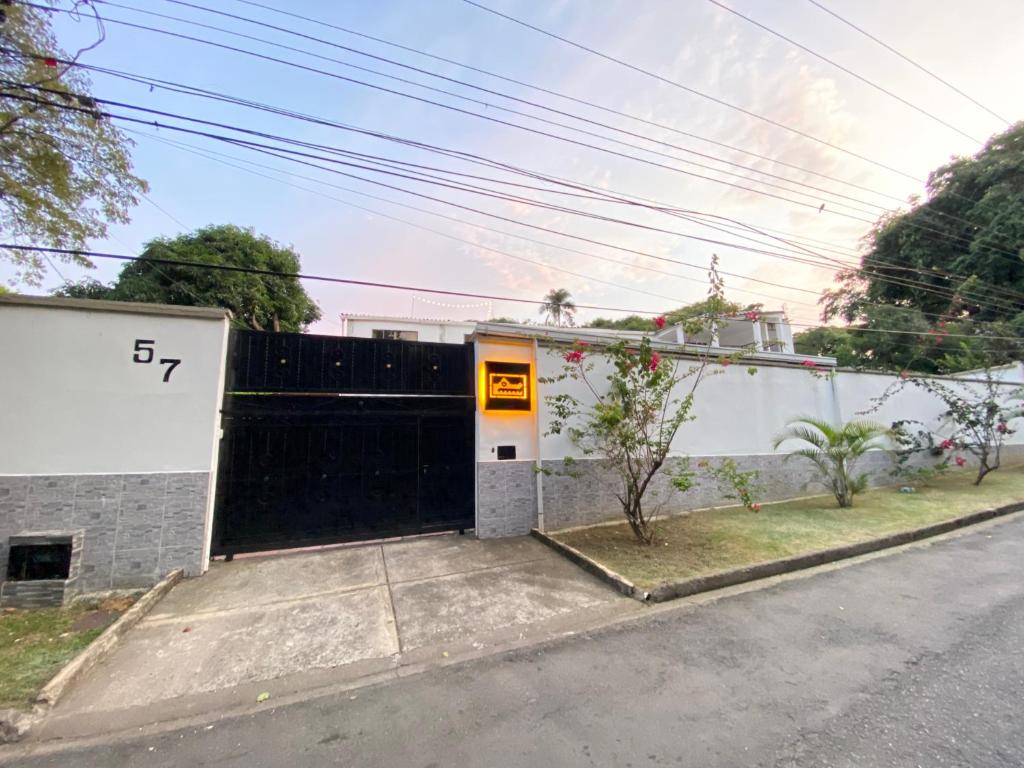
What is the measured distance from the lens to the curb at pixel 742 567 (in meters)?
3.78

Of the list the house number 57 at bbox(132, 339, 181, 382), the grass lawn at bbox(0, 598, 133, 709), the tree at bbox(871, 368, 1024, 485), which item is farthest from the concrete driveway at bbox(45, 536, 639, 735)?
the tree at bbox(871, 368, 1024, 485)

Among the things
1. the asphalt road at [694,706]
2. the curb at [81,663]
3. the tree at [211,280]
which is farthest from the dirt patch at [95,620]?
the tree at [211,280]

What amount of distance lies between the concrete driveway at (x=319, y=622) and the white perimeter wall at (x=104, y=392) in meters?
1.54

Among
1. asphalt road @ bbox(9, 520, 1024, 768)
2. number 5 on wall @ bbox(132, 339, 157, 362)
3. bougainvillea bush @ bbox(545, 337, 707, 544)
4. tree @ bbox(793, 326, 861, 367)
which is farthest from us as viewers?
tree @ bbox(793, 326, 861, 367)

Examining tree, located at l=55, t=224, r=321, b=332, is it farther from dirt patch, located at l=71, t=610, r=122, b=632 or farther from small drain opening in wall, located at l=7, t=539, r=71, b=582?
dirt patch, located at l=71, t=610, r=122, b=632

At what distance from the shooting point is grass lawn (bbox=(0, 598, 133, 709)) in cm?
251

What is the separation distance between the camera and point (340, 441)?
5.23 meters

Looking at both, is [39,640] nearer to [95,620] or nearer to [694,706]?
[95,620]

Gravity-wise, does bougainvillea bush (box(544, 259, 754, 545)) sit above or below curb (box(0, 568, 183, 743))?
above

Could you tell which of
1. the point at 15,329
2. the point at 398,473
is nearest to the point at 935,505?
the point at 398,473

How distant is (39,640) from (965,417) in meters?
15.4

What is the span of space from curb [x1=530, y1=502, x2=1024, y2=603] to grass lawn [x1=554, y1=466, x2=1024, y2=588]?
0.34 ft

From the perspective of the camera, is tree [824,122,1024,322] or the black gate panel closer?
the black gate panel

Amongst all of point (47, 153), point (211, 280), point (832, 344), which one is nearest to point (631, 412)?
point (47, 153)
